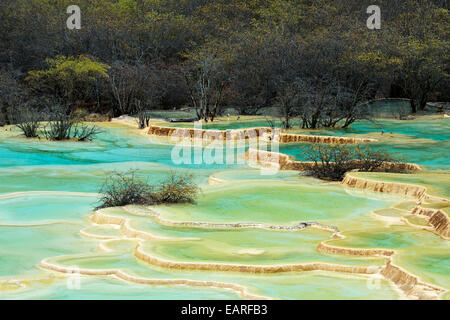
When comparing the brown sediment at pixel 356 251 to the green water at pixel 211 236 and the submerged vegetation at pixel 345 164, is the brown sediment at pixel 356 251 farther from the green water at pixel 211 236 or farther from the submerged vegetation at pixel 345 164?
the submerged vegetation at pixel 345 164

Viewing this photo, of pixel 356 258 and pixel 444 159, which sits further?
pixel 444 159

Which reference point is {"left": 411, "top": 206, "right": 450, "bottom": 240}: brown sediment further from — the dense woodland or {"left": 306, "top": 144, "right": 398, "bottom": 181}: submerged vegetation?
the dense woodland

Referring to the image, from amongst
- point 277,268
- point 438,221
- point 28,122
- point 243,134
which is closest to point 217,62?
point 243,134

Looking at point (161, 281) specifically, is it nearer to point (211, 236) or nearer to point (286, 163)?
point (211, 236)

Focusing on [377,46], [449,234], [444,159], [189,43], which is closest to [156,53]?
[189,43]

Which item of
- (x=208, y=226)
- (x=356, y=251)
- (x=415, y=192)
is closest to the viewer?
(x=356, y=251)

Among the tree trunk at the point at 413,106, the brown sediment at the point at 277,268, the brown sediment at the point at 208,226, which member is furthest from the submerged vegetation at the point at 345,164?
the tree trunk at the point at 413,106

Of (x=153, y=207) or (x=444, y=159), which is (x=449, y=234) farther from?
(x=444, y=159)
